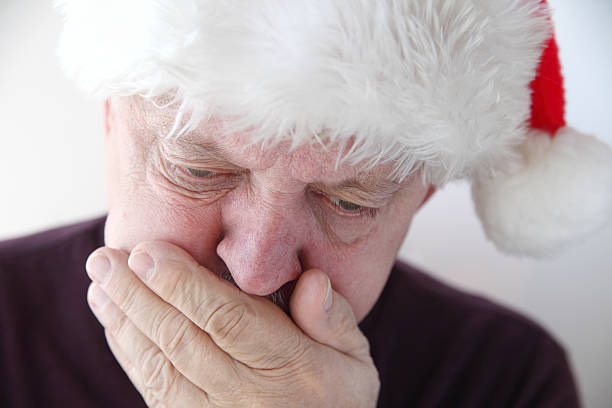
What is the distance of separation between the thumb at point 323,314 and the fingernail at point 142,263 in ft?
0.89

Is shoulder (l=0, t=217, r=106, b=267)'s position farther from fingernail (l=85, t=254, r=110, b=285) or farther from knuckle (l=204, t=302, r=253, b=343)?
knuckle (l=204, t=302, r=253, b=343)

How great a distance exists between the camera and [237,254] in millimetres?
937

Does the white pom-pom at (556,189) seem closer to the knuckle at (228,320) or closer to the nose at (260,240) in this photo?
Result: the nose at (260,240)

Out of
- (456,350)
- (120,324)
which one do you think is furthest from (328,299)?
(456,350)

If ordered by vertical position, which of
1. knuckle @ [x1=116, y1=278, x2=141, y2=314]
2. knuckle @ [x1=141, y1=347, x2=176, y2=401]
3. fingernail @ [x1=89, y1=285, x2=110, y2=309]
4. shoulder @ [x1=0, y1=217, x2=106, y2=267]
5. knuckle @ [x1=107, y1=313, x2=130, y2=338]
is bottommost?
shoulder @ [x1=0, y1=217, x2=106, y2=267]

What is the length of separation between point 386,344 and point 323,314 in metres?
0.70

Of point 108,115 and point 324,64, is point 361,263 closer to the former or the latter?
Answer: point 324,64

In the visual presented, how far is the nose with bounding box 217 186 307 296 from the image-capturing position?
913 millimetres

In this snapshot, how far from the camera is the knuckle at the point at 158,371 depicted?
41.0 inches

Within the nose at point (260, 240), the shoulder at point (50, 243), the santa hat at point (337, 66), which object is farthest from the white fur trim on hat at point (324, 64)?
the shoulder at point (50, 243)

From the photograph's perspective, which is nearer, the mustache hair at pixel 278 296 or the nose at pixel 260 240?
the nose at pixel 260 240

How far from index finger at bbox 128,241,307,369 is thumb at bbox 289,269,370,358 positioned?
0.17 ft

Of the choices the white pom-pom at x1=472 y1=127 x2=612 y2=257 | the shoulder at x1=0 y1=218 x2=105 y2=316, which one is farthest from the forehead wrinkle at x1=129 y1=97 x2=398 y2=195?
the shoulder at x1=0 y1=218 x2=105 y2=316

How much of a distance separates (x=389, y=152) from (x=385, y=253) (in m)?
0.32
